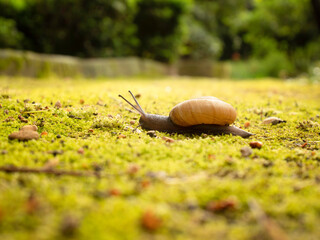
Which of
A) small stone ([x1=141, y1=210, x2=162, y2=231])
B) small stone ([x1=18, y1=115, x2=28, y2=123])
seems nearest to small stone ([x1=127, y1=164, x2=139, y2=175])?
small stone ([x1=141, y1=210, x2=162, y2=231])

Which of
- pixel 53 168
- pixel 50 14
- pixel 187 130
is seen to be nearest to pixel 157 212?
pixel 53 168

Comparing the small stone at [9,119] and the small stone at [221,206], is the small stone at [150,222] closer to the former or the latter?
the small stone at [221,206]

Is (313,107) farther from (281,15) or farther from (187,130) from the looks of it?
(281,15)

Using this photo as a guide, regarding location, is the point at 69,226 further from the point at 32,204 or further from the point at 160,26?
the point at 160,26

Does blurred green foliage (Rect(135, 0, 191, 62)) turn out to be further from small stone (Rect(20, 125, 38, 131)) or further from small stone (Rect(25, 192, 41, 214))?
small stone (Rect(25, 192, 41, 214))

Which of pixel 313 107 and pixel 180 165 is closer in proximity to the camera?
pixel 180 165

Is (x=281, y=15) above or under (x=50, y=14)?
above

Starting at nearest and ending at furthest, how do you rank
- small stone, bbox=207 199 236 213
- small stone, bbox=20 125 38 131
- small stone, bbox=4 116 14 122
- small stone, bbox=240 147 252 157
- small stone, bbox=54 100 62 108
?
small stone, bbox=207 199 236 213 → small stone, bbox=240 147 252 157 → small stone, bbox=20 125 38 131 → small stone, bbox=4 116 14 122 → small stone, bbox=54 100 62 108
